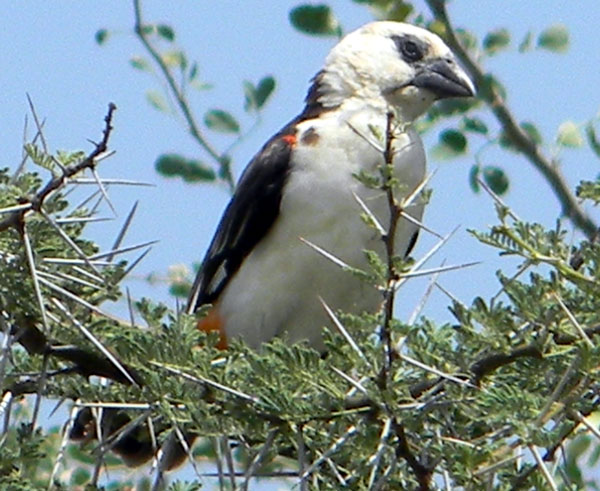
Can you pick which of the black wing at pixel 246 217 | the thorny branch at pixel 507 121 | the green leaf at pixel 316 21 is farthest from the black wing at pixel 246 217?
the thorny branch at pixel 507 121

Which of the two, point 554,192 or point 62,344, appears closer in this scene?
point 62,344

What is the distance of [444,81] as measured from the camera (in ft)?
16.7

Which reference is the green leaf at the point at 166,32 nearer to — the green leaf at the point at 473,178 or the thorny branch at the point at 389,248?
the green leaf at the point at 473,178

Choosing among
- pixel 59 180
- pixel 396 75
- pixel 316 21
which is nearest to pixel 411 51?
pixel 396 75

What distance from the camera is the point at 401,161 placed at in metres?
4.66

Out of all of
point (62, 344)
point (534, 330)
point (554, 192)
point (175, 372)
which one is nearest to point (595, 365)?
point (534, 330)

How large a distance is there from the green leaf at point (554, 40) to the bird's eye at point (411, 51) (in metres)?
0.94

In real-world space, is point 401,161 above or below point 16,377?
above

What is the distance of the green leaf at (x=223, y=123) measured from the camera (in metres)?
6.02

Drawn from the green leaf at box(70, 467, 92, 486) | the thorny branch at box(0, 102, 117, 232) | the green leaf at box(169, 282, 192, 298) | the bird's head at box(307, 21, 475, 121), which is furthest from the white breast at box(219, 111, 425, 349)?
the thorny branch at box(0, 102, 117, 232)

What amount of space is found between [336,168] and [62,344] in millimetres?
1850

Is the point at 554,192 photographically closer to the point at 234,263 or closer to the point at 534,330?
the point at 234,263

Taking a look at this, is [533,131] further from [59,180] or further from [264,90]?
[59,180]

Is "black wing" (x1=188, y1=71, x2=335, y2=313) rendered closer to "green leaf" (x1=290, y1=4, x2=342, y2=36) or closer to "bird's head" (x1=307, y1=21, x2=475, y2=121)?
"bird's head" (x1=307, y1=21, x2=475, y2=121)
